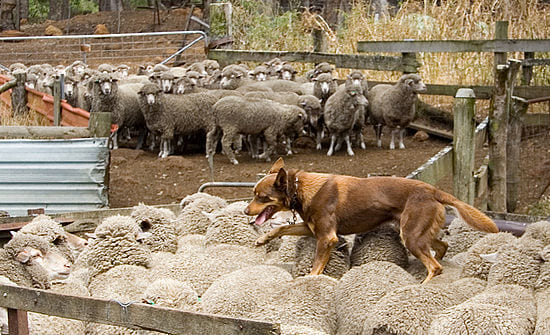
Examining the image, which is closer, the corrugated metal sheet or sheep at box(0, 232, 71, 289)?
sheep at box(0, 232, 71, 289)

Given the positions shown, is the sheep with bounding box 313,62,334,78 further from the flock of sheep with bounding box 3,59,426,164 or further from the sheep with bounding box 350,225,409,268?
the sheep with bounding box 350,225,409,268

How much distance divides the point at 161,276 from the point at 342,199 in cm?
122

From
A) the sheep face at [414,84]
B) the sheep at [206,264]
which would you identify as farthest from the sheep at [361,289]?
the sheep face at [414,84]

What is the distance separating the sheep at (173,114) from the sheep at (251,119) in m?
0.56

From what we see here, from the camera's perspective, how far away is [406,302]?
407 centimetres

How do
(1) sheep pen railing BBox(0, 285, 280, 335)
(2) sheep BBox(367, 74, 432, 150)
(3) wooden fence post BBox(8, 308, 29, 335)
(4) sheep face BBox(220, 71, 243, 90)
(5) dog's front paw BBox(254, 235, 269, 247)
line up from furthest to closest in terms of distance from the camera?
(4) sheep face BBox(220, 71, 243, 90), (2) sheep BBox(367, 74, 432, 150), (5) dog's front paw BBox(254, 235, 269, 247), (3) wooden fence post BBox(8, 308, 29, 335), (1) sheep pen railing BBox(0, 285, 280, 335)

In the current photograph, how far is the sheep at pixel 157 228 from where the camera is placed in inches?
238

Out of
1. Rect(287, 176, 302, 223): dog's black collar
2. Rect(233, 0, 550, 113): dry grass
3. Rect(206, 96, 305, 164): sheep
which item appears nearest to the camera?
Rect(287, 176, 302, 223): dog's black collar

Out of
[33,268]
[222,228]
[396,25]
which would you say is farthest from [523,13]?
[33,268]

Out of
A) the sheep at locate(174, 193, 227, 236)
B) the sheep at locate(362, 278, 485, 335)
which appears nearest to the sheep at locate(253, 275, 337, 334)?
the sheep at locate(362, 278, 485, 335)

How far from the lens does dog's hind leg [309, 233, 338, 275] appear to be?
5.09 meters

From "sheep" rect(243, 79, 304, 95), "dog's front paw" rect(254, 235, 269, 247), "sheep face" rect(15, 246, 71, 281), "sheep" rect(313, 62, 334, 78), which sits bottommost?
"sheep face" rect(15, 246, 71, 281)

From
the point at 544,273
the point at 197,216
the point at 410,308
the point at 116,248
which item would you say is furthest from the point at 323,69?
the point at 410,308

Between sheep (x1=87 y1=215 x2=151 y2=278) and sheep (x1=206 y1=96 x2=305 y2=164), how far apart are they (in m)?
7.39
